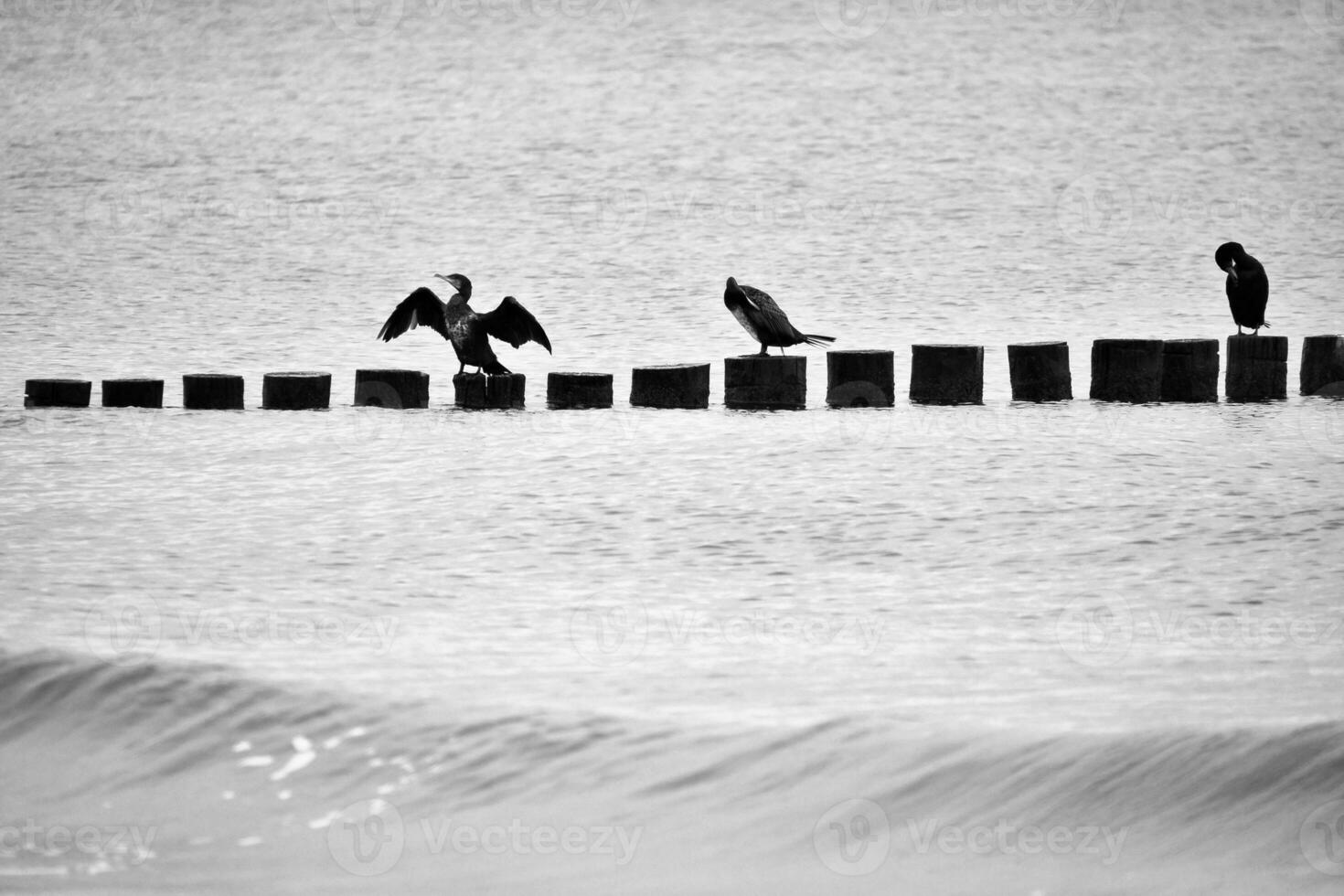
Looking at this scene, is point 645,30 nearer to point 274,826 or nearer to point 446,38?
point 446,38

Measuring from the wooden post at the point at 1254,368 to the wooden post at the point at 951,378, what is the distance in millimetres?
1355

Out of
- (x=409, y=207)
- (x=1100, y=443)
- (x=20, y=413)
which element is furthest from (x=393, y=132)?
(x=1100, y=443)

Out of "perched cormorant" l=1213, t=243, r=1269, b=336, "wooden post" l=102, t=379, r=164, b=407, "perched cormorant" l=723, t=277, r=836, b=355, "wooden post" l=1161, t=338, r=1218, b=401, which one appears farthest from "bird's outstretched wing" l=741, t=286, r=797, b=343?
"wooden post" l=102, t=379, r=164, b=407

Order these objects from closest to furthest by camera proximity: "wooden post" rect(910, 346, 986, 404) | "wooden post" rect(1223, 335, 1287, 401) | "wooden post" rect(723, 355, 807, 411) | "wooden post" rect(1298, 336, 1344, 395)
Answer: "wooden post" rect(723, 355, 807, 411)
"wooden post" rect(910, 346, 986, 404)
"wooden post" rect(1223, 335, 1287, 401)
"wooden post" rect(1298, 336, 1344, 395)

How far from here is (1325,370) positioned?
961cm

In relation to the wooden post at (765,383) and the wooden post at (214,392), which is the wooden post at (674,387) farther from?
the wooden post at (214,392)

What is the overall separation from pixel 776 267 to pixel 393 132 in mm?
7053

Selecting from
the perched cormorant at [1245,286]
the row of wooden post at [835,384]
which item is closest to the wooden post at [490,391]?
the row of wooden post at [835,384]

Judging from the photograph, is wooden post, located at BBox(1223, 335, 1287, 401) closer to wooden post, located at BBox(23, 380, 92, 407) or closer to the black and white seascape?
the black and white seascape

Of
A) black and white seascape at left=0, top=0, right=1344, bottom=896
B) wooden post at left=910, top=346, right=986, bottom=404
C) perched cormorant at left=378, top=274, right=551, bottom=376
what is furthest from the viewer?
wooden post at left=910, top=346, right=986, bottom=404

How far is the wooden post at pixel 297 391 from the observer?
30.1 ft

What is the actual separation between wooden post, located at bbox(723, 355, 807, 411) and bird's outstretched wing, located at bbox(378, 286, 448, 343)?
150 cm

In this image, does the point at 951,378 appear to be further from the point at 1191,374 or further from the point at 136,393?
the point at 136,393

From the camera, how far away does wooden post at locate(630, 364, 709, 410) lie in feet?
29.6
